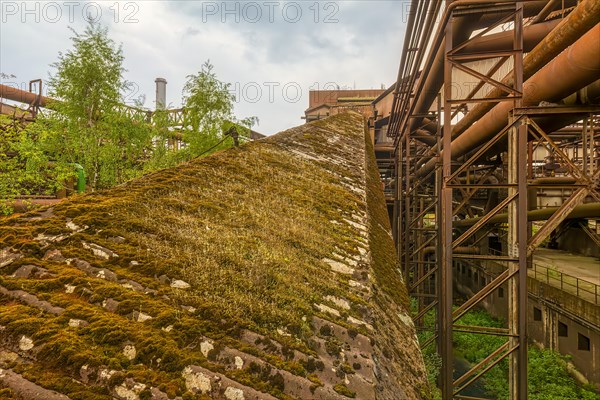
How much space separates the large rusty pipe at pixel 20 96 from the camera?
17.3 meters

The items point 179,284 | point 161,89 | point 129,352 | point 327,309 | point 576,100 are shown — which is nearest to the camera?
point 129,352

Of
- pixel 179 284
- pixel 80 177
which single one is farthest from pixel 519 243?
pixel 80 177

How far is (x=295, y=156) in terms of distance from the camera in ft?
14.4

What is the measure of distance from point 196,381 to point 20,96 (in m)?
23.7

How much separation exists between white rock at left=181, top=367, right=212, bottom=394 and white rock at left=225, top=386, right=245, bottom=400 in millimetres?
70

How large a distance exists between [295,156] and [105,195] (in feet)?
8.53

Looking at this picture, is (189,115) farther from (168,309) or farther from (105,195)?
(168,309)

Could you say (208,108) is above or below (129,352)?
above

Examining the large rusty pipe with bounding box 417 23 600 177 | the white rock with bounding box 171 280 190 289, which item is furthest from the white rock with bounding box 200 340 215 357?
the large rusty pipe with bounding box 417 23 600 177

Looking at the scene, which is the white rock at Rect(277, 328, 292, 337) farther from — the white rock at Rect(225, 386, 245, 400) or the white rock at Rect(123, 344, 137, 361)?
the white rock at Rect(123, 344, 137, 361)

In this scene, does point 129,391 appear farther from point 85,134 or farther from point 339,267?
point 85,134

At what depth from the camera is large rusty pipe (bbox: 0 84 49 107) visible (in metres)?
17.3

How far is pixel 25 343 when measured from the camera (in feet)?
3.92

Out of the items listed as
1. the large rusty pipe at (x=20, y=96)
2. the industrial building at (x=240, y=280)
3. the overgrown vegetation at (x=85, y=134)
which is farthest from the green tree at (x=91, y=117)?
the large rusty pipe at (x=20, y=96)
